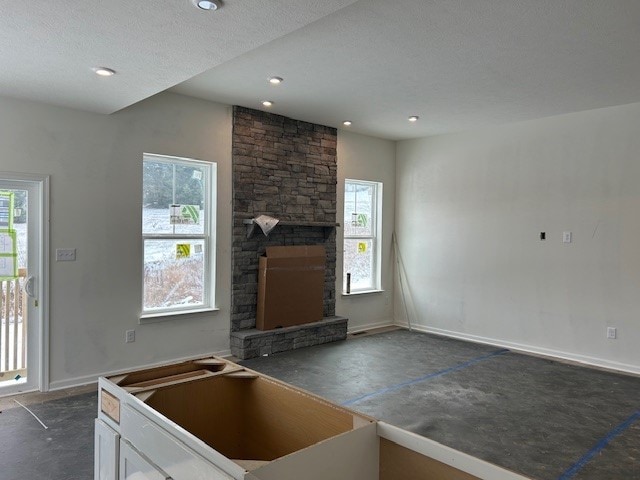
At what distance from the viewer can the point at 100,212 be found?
450 cm

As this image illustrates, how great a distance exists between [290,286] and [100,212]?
7.47 feet

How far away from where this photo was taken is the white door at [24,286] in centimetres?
409

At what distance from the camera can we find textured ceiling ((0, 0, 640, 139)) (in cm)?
251

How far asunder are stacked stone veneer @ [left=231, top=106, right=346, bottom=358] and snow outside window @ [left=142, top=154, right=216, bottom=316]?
319mm

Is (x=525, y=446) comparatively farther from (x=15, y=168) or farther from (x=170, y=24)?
(x=15, y=168)

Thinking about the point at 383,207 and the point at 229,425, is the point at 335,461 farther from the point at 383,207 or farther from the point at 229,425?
the point at 383,207

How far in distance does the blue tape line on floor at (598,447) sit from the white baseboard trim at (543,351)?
1.34 meters

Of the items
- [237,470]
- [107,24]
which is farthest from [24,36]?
[237,470]

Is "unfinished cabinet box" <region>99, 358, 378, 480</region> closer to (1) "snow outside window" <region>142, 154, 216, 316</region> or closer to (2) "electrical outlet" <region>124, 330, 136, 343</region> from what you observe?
(2) "electrical outlet" <region>124, 330, 136, 343</region>

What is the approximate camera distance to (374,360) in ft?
17.4

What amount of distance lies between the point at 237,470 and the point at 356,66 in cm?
345

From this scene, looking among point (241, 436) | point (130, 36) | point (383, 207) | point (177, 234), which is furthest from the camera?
point (383, 207)

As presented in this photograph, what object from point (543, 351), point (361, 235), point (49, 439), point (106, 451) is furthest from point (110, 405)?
point (361, 235)

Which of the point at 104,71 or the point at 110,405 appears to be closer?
the point at 110,405
